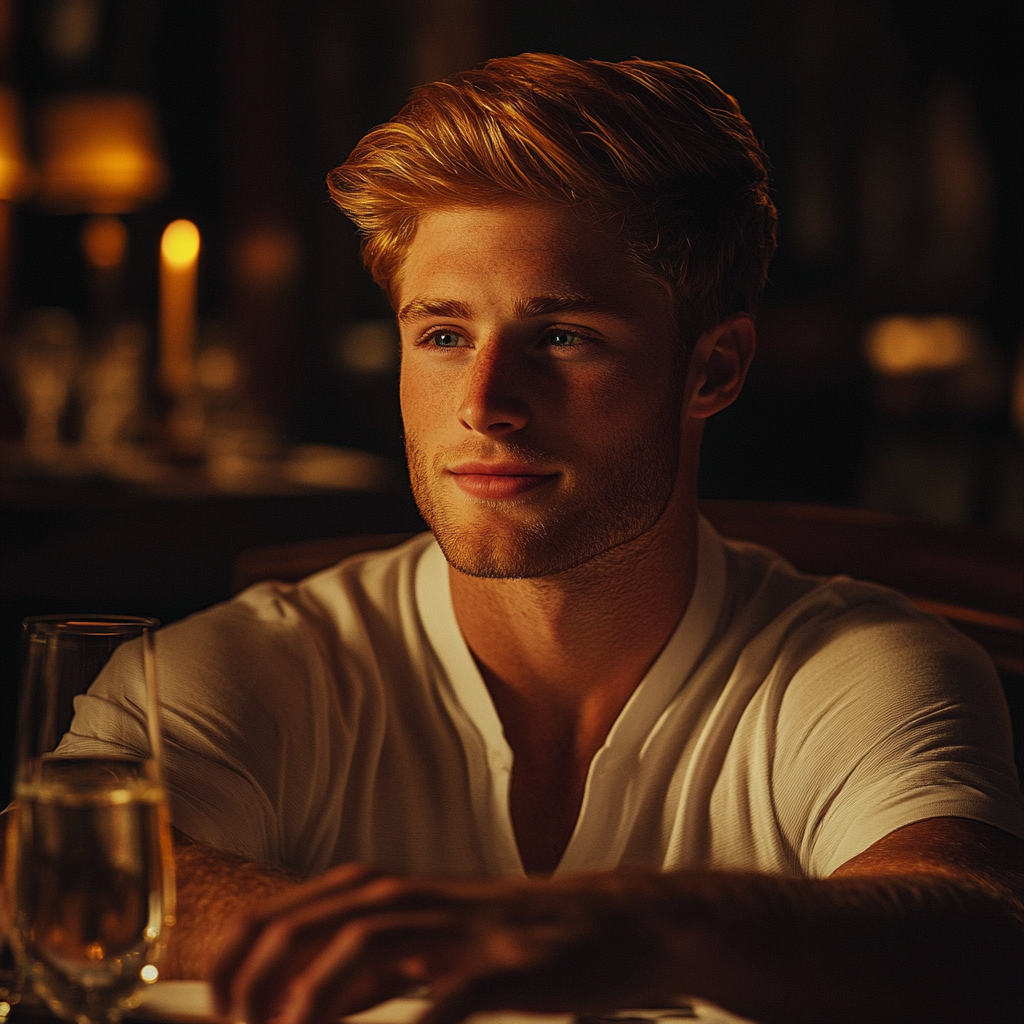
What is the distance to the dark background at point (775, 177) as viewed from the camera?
7.35 m

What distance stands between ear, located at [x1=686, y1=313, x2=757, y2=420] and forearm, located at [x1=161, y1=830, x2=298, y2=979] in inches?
29.7

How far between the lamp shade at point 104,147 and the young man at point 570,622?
4.65m

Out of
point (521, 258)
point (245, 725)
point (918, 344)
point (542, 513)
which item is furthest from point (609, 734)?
point (918, 344)

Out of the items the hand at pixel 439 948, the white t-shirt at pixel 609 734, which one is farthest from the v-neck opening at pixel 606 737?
the hand at pixel 439 948

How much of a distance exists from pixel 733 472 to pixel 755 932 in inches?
270

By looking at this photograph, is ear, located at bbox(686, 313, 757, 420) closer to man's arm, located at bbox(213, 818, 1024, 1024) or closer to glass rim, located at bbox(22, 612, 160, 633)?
man's arm, located at bbox(213, 818, 1024, 1024)

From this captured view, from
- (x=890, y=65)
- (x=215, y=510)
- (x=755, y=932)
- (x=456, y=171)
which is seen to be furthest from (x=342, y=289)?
(x=755, y=932)

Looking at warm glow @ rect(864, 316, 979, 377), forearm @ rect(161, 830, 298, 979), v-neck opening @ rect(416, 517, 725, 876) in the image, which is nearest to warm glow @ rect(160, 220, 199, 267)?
v-neck opening @ rect(416, 517, 725, 876)

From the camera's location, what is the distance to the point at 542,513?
4.74ft

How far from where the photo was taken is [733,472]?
7.66 m

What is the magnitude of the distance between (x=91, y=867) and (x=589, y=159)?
0.90 metres

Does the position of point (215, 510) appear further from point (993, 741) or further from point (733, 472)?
point (733, 472)

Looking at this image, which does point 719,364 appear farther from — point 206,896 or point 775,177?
point 775,177

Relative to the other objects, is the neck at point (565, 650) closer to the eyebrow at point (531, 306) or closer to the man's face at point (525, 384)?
the man's face at point (525, 384)
